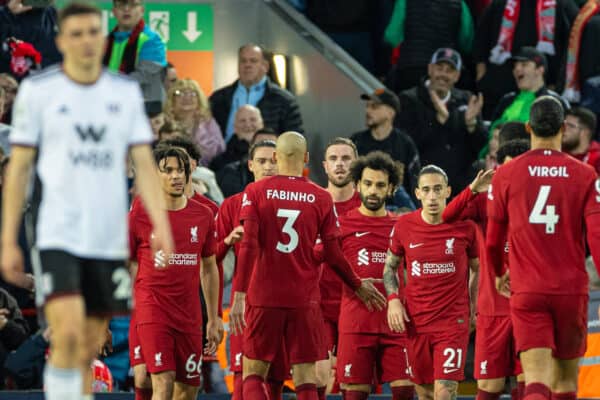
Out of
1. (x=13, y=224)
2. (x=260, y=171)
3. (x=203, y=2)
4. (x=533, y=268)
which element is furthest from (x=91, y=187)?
(x=203, y=2)

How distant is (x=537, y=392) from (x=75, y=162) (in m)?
3.79

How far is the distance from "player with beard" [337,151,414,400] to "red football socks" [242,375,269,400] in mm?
1231

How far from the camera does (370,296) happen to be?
466 inches

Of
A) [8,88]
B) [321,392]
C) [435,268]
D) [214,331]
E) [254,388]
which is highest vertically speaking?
[8,88]

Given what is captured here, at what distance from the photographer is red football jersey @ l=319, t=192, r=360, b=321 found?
504 inches

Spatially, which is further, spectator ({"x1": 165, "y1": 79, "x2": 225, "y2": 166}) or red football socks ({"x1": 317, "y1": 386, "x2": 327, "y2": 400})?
spectator ({"x1": 165, "y1": 79, "x2": 225, "y2": 166})

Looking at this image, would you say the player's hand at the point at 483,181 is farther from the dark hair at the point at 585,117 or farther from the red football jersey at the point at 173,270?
the dark hair at the point at 585,117

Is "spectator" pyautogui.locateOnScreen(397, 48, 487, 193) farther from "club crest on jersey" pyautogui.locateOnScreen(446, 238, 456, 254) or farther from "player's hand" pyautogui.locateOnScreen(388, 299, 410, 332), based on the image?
"player's hand" pyautogui.locateOnScreen(388, 299, 410, 332)

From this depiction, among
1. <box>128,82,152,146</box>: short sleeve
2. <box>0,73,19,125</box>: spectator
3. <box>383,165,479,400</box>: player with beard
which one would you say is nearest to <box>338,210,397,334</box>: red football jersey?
<box>383,165,479,400</box>: player with beard

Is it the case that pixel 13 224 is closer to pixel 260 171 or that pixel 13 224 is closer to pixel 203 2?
pixel 260 171

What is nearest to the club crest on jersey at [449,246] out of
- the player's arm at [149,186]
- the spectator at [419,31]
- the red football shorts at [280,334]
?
the red football shorts at [280,334]

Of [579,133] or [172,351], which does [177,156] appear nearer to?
[172,351]

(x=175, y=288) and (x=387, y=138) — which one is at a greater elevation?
(x=387, y=138)

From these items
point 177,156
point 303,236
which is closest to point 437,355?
point 303,236
